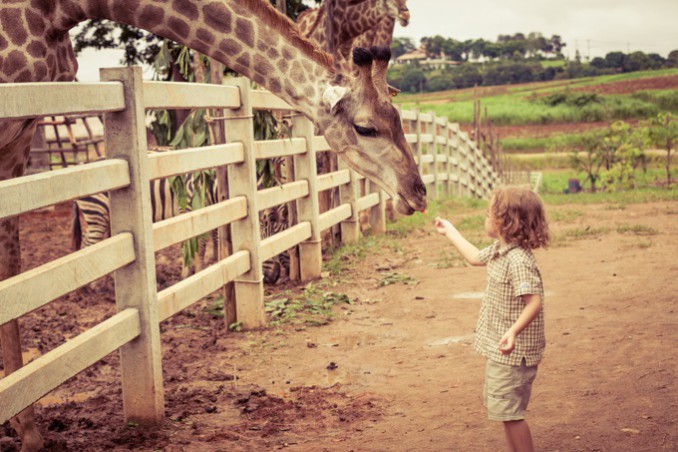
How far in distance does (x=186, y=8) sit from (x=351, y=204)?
5210 mm

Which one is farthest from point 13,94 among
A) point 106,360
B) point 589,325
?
point 589,325

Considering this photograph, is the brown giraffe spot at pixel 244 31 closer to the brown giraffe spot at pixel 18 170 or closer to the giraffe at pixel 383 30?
the brown giraffe spot at pixel 18 170

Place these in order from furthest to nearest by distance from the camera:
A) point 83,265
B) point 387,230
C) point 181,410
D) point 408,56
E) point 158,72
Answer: point 408,56, point 387,230, point 158,72, point 181,410, point 83,265

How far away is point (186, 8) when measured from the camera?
166 inches

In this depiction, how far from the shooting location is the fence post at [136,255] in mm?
4012

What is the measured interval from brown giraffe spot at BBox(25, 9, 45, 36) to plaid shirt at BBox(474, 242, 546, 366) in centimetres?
244

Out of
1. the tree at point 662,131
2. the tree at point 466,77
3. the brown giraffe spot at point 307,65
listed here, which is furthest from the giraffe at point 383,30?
the tree at point 466,77


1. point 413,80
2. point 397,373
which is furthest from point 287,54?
point 413,80

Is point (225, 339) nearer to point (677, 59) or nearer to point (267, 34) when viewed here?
point (267, 34)

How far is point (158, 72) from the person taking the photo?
910 centimetres

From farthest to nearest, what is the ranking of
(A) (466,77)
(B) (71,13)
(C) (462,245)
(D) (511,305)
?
(A) (466,77), (B) (71,13), (C) (462,245), (D) (511,305)

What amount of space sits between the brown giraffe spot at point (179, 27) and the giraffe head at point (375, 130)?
0.83m

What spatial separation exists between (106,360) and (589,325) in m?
3.40

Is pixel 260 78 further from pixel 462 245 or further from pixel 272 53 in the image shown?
pixel 462 245
